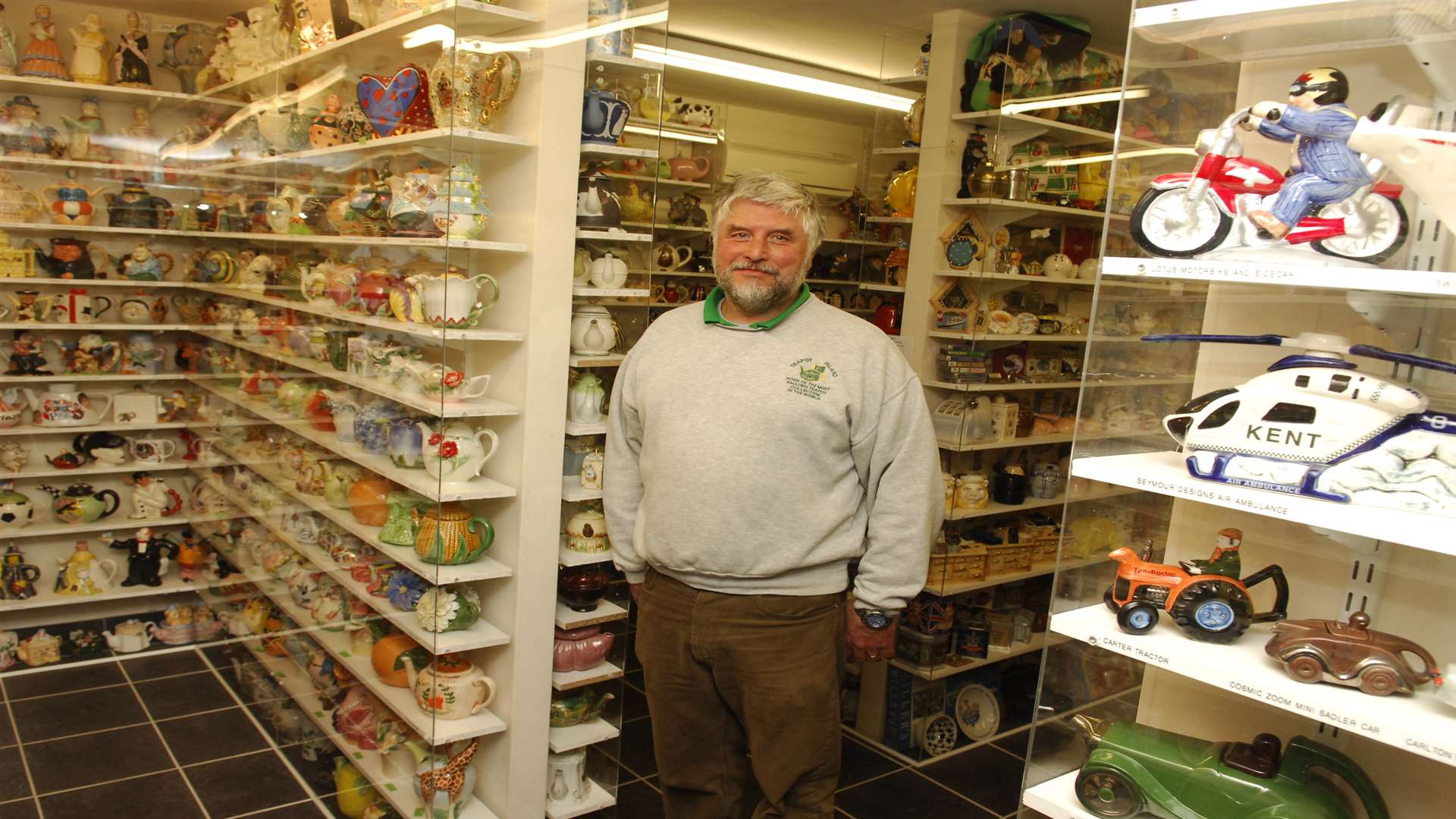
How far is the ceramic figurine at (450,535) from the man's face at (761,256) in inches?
34.0

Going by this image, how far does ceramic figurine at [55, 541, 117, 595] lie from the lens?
4.07 metres

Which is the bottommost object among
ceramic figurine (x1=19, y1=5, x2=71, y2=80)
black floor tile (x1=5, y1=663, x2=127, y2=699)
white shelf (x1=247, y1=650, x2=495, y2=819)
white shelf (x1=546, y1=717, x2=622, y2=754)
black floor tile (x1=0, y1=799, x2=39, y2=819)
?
black floor tile (x1=5, y1=663, x2=127, y2=699)

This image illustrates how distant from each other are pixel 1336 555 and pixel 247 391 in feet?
11.2

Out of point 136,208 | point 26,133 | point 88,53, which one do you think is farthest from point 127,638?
point 88,53

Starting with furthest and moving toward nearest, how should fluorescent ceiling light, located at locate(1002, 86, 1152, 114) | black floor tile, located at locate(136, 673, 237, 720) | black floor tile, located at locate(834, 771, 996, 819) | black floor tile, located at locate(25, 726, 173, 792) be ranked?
black floor tile, located at locate(136, 673, 237, 720) < fluorescent ceiling light, located at locate(1002, 86, 1152, 114) < black floor tile, located at locate(834, 771, 996, 819) < black floor tile, located at locate(25, 726, 173, 792)

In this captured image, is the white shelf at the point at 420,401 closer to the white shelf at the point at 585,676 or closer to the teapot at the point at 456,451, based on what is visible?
the teapot at the point at 456,451

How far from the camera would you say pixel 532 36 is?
7.62 ft

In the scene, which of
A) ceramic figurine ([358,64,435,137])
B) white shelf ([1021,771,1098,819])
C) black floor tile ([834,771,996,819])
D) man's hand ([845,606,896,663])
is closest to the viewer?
white shelf ([1021,771,1098,819])

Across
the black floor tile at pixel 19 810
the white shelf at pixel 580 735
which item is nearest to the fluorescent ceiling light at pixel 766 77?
the white shelf at pixel 580 735

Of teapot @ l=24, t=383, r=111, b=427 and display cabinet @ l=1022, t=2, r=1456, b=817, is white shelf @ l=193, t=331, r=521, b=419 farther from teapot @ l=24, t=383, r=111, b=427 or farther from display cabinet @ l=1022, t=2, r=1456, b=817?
Answer: teapot @ l=24, t=383, r=111, b=427

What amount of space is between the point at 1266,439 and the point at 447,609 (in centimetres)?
186

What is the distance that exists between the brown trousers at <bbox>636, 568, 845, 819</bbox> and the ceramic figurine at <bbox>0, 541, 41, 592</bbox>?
10.1 ft

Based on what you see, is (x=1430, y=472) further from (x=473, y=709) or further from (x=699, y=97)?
(x=699, y=97)

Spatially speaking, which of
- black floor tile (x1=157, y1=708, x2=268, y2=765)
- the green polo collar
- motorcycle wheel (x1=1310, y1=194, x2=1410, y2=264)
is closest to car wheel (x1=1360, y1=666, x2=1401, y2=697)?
motorcycle wheel (x1=1310, y1=194, x2=1410, y2=264)
